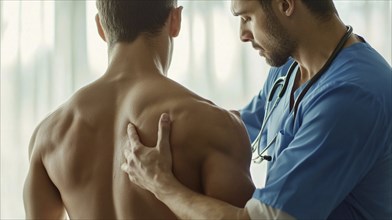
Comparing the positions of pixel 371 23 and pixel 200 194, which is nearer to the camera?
pixel 200 194

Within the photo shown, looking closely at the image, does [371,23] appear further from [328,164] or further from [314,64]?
[328,164]

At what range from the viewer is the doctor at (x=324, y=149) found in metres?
1.31

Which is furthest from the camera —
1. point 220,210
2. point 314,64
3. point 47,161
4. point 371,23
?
point 371,23

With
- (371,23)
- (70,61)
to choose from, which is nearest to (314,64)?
(371,23)

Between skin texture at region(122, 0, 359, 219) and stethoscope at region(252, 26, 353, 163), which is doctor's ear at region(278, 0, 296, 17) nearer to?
skin texture at region(122, 0, 359, 219)

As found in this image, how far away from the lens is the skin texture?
130 cm

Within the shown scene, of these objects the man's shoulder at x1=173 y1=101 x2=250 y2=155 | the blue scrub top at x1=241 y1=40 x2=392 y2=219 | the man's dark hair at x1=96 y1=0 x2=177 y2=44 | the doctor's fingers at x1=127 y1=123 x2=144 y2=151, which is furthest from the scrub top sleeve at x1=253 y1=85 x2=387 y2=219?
the man's dark hair at x1=96 y1=0 x2=177 y2=44

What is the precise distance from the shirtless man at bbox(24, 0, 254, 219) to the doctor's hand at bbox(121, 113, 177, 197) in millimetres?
18

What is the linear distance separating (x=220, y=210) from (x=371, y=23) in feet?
4.96

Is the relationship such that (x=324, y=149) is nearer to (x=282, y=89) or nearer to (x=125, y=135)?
(x=125, y=135)

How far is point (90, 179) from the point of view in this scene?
1354mm

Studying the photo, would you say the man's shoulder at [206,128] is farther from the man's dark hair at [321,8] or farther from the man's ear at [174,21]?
the man's dark hair at [321,8]

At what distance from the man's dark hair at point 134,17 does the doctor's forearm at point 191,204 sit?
1.09 ft

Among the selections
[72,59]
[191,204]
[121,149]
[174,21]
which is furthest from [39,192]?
[72,59]
